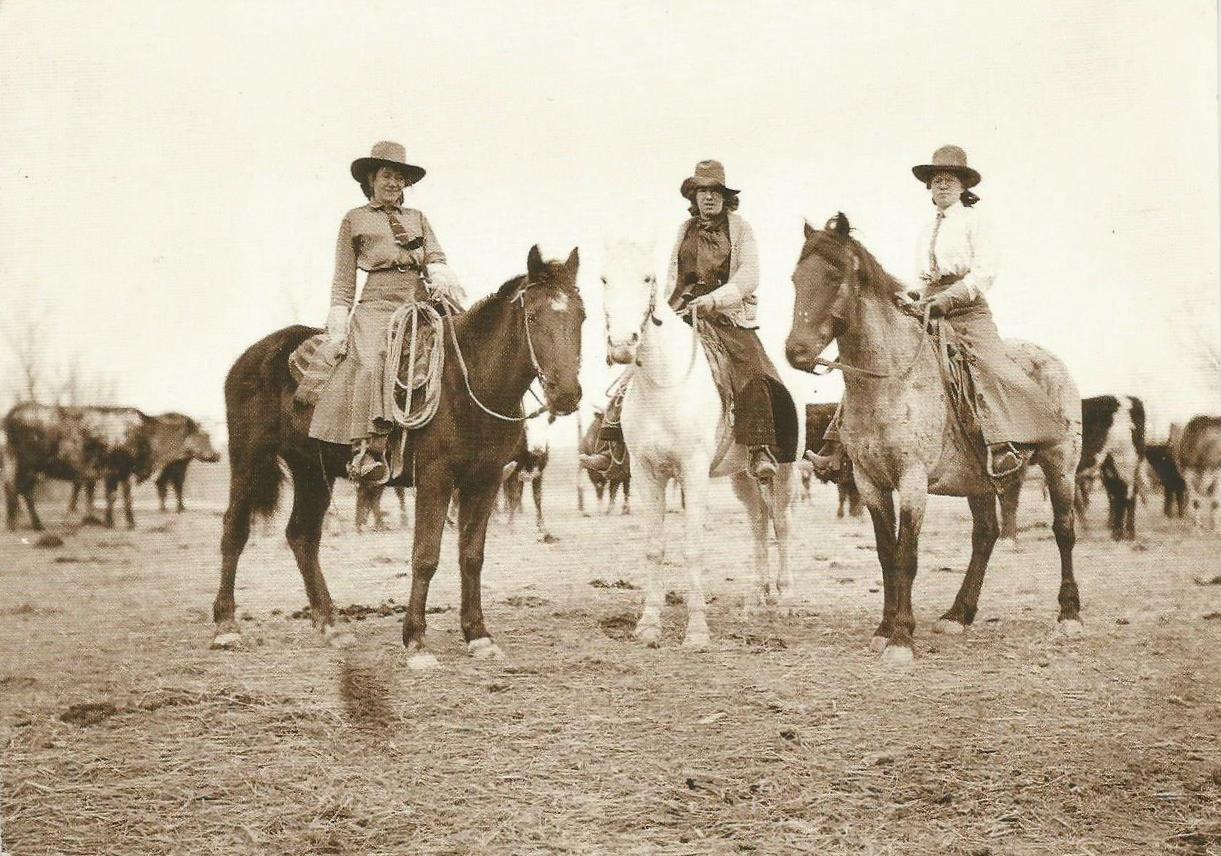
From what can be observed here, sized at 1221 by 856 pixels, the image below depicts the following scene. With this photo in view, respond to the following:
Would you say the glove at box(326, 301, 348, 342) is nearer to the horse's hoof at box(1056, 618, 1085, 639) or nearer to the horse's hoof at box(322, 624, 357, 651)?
the horse's hoof at box(322, 624, 357, 651)

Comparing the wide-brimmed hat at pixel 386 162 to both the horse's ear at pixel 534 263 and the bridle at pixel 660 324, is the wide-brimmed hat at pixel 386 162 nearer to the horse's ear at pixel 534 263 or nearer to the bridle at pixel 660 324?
the horse's ear at pixel 534 263

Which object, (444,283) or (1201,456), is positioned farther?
(1201,456)

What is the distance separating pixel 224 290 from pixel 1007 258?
4483mm

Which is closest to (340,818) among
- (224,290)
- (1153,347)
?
(224,290)

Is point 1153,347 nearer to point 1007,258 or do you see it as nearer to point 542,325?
point 1007,258

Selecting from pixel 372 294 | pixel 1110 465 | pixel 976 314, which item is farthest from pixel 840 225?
pixel 1110 465

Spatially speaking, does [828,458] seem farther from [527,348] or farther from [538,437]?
[538,437]

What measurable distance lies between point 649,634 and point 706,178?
9.04ft

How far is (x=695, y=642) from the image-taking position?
5.40 metres

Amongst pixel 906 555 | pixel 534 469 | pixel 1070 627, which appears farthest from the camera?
pixel 534 469

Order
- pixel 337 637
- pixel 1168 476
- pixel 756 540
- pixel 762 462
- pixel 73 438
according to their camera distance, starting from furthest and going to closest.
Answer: pixel 1168 476 → pixel 756 540 → pixel 762 462 → pixel 337 637 → pixel 73 438

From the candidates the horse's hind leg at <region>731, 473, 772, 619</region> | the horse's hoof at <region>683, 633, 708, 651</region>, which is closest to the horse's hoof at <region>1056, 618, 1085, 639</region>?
the horse's hind leg at <region>731, 473, 772, 619</region>

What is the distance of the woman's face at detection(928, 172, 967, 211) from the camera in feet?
17.1

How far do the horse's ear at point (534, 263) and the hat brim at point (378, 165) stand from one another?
2.65 feet
